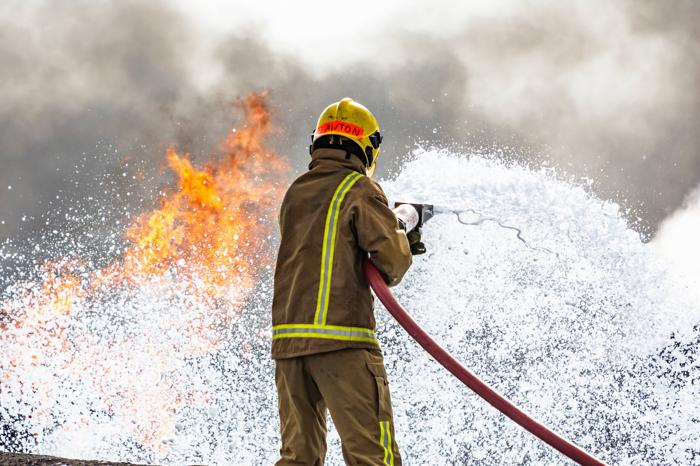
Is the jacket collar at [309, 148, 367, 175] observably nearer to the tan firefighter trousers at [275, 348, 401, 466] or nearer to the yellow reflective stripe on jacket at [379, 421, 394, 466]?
the tan firefighter trousers at [275, 348, 401, 466]

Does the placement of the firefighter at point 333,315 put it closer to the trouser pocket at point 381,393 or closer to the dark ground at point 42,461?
the trouser pocket at point 381,393

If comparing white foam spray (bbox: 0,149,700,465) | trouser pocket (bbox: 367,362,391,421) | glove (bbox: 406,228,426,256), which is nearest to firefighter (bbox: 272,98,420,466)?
trouser pocket (bbox: 367,362,391,421)

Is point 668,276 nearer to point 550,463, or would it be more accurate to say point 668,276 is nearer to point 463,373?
point 550,463

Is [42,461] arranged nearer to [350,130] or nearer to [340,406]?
[340,406]

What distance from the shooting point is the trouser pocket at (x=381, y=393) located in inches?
129

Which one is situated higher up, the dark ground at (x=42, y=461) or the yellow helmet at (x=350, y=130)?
the yellow helmet at (x=350, y=130)

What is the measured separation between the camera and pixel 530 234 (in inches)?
293

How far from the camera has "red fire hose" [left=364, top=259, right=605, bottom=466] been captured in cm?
329

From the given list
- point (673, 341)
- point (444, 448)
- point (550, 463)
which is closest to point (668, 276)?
point (673, 341)

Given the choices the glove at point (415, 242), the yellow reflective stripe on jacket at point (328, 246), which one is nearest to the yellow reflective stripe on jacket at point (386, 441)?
the yellow reflective stripe on jacket at point (328, 246)

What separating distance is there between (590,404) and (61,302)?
892 cm

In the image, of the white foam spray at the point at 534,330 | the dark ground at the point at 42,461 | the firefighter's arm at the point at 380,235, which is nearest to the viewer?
the firefighter's arm at the point at 380,235

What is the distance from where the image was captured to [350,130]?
3.72 metres

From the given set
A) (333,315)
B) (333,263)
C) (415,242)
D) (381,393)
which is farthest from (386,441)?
(415,242)
